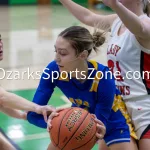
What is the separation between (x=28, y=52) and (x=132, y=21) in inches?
234

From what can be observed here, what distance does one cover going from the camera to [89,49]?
107 inches

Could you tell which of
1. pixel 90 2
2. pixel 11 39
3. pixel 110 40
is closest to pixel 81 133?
pixel 110 40

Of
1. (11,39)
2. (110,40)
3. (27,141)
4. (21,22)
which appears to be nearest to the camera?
(110,40)

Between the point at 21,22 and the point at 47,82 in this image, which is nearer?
the point at 47,82

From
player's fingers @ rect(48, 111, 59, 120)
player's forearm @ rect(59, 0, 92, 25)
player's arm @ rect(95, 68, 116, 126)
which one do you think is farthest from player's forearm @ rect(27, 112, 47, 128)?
player's forearm @ rect(59, 0, 92, 25)

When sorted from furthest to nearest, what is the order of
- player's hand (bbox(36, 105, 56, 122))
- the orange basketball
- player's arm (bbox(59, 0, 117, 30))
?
1. player's arm (bbox(59, 0, 117, 30))
2. player's hand (bbox(36, 105, 56, 122))
3. the orange basketball

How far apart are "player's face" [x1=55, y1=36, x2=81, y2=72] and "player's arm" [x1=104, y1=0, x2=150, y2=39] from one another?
0.37m

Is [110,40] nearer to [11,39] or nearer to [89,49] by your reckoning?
[89,49]

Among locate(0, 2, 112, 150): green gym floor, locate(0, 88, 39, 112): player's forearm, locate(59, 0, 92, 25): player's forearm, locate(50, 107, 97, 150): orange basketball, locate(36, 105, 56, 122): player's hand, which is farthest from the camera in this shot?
locate(0, 2, 112, 150): green gym floor

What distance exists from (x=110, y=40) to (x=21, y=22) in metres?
9.67

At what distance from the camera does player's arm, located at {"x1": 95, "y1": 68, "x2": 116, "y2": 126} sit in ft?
8.71

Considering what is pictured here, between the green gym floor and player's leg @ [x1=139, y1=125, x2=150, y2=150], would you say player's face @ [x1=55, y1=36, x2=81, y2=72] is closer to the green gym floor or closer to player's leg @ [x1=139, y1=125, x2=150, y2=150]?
the green gym floor

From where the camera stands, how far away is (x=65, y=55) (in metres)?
2.63

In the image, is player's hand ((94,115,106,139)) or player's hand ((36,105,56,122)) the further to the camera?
player's hand ((36,105,56,122))
